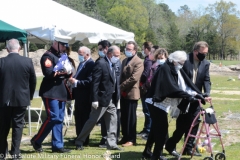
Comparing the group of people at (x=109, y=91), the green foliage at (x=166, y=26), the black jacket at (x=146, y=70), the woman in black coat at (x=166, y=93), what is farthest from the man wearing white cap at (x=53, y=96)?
the green foliage at (x=166, y=26)

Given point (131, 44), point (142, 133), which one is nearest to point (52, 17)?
point (131, 44)

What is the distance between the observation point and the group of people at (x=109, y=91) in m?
6.93

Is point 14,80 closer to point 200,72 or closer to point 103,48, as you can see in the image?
point 103,48

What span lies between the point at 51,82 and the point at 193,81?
8.91ft

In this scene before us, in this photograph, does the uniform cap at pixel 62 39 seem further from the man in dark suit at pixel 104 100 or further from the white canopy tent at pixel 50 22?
the man in dark suit at pixel 104 100

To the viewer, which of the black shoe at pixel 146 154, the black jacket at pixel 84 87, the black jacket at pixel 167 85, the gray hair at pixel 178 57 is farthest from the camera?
the black jacket at pixel 84 87

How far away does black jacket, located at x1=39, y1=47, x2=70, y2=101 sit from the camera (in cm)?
752

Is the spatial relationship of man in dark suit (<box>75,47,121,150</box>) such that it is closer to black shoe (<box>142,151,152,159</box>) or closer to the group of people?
the group of people

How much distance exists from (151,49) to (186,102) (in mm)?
2542

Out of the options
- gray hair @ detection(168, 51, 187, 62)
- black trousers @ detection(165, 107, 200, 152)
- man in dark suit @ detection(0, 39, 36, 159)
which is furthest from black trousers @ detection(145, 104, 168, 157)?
man in dark suit @ detection(0, 39, 36, 159)

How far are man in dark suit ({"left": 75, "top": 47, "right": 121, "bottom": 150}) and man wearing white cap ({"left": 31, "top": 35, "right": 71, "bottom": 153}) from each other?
543 mm

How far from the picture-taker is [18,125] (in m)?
7.04

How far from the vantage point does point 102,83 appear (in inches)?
318

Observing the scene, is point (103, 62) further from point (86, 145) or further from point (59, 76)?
point (86, 145)
